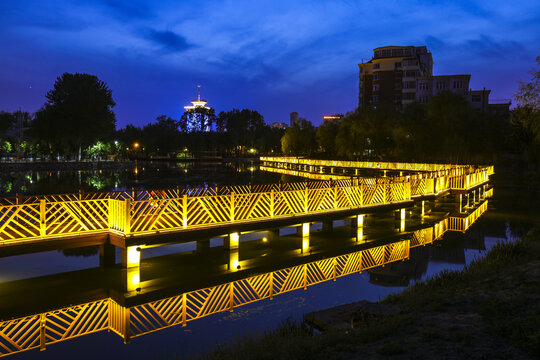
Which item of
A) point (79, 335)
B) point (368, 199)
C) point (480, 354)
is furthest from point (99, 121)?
point (480, 354)

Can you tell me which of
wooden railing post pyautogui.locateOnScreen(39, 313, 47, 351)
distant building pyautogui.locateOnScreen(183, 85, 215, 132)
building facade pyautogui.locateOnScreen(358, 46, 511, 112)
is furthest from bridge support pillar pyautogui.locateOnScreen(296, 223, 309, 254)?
distant building pyautogui.locateOnScreen(183, 85, 215, 132)

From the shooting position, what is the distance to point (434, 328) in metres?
6.95

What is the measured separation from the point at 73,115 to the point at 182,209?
56670 mm

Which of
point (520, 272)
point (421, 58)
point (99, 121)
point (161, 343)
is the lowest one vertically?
point (161, 343)

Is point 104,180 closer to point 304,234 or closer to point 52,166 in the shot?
point 52,166

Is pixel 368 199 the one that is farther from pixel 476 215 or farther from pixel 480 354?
pixel 480 354

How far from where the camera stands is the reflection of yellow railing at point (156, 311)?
810cm

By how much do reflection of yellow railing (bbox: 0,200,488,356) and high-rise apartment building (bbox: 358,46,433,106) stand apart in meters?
77.8

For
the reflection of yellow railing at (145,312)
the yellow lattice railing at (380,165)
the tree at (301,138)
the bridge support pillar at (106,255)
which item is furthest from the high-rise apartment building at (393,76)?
the bridge support pillar at (106,255)

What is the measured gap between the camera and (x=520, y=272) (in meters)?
10.1

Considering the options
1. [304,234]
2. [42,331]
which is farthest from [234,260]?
[42,331]

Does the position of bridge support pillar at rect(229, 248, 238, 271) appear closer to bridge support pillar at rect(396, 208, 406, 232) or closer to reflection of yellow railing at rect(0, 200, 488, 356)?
reflection of yellow railing at rect(0, 200, 488, 356)

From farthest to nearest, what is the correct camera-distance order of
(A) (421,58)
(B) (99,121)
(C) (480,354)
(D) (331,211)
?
(A) (421,58) < (B) (99,121) < (D) (331,211) < (C) (480,354)

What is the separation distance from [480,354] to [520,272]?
5.29 meters
